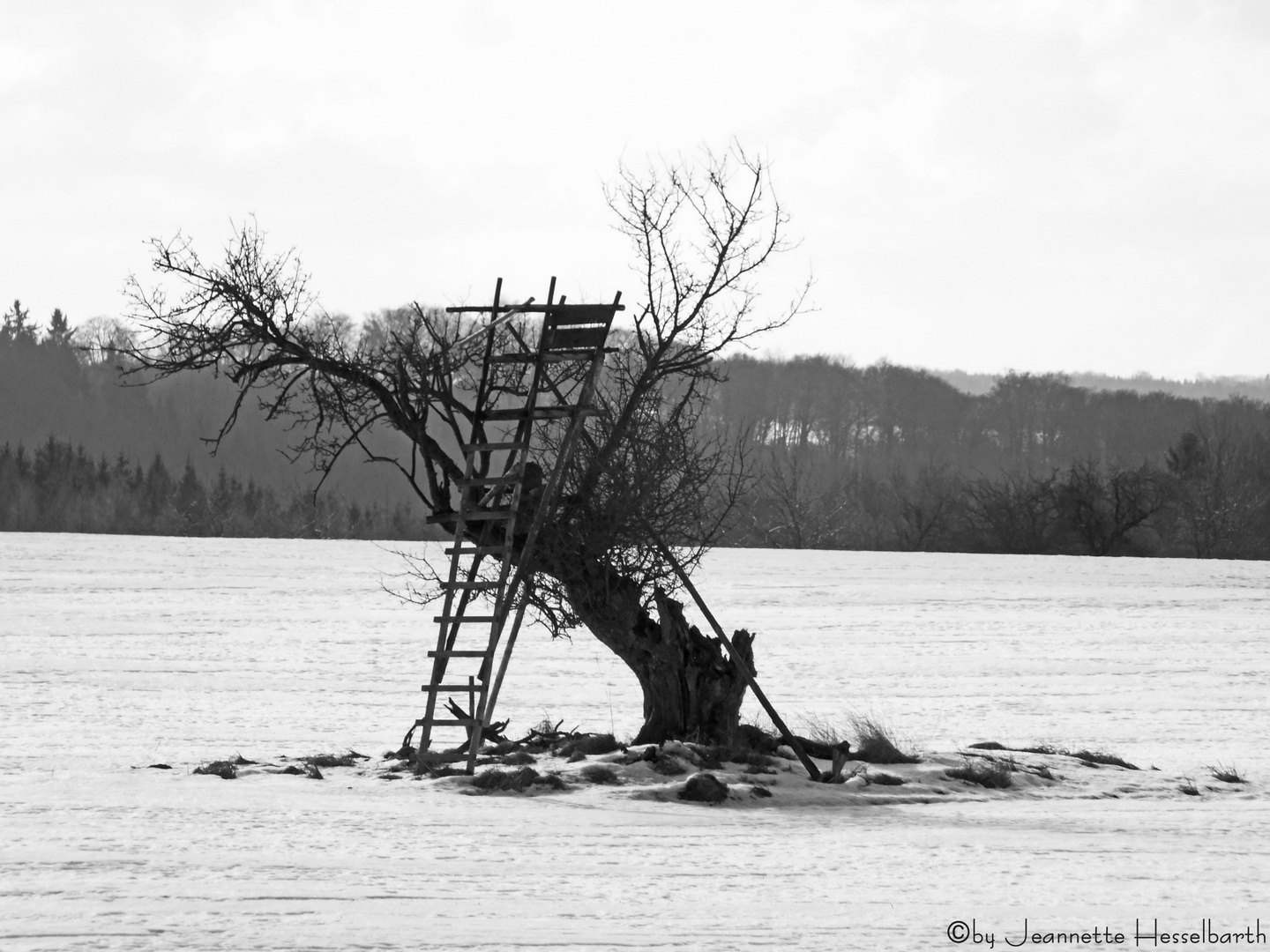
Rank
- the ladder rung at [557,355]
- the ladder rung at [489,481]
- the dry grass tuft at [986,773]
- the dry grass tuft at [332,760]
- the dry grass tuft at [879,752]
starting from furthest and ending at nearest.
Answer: the dry grass tuft at [879,752], the dry grass tuft at [332,760], the dry grass tuft at [986,773], the ladder rung at [557,355], the ladder rung at [489,481]

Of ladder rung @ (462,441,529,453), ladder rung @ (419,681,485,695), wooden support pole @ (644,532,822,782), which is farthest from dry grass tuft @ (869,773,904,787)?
ladder rung @ (462,441,529,453)

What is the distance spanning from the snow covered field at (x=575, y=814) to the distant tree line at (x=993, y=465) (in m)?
18.8

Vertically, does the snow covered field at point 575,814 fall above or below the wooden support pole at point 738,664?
below

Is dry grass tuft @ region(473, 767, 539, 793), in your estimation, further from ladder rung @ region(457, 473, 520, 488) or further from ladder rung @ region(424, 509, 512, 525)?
ladder rung @ region(457, 473, 520, 488)

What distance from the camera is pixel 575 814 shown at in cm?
1106

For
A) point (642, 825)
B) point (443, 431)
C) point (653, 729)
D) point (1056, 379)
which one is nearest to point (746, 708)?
point (653, 729)

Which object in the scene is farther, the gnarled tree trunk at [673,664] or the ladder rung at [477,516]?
the gnarled tree trunk at [673,664]

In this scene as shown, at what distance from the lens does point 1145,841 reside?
10.6 metres

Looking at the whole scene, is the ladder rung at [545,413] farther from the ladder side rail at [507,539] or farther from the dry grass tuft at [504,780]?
the dry grass tuft at [504,780]

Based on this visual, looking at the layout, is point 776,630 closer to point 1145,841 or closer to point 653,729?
point 653,729

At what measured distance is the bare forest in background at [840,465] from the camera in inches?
2953

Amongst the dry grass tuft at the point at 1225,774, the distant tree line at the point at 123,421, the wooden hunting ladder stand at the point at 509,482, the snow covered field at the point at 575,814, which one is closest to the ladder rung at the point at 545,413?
the wooden hunting ladder stand at the point at 509,482

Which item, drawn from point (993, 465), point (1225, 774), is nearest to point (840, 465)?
point (993, 465)

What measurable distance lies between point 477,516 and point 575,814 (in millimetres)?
3043
